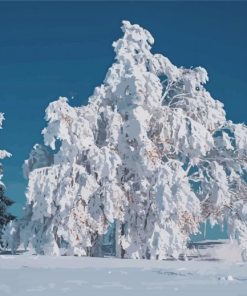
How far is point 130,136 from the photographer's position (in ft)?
75.2

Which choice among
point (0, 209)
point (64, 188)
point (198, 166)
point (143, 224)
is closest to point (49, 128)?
point (64, 188)

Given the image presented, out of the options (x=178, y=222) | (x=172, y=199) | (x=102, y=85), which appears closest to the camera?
(x=172, y=199)

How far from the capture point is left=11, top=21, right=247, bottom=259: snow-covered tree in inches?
877

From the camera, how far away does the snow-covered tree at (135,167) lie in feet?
73.1

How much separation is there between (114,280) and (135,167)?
16809mm

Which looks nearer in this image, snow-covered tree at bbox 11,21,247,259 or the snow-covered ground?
the snow-covered ground

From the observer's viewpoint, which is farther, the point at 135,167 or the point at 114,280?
the point at 135,167

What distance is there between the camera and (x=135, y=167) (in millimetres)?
23484

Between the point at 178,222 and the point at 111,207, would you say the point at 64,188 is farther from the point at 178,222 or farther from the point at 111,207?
the point at 178,222

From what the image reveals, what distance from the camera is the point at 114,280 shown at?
671cm

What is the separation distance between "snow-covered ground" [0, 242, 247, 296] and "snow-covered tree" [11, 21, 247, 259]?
1298 cm

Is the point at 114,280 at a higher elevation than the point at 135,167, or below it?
below

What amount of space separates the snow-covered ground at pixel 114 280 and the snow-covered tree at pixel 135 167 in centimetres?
1298

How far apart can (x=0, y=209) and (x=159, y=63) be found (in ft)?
36.1
